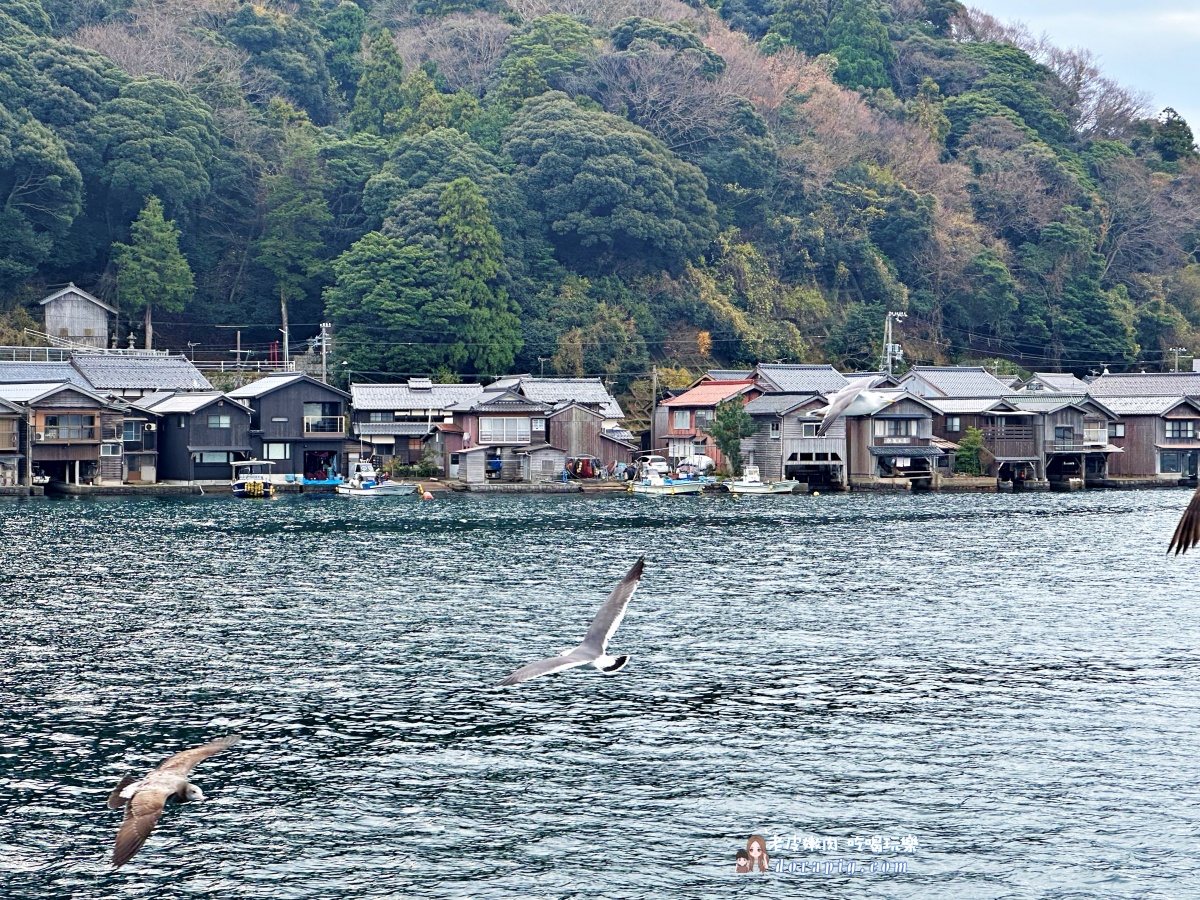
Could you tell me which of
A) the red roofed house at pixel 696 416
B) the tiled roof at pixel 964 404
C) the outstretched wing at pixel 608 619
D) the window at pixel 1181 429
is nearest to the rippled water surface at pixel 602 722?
the outstretched wing at pixel 608 619

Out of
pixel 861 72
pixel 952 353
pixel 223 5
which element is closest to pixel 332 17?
pixel 223 5

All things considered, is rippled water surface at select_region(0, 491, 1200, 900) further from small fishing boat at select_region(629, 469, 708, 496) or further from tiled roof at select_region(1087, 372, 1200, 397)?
tiled roof at select_region(1087, 372, 1200, 397)

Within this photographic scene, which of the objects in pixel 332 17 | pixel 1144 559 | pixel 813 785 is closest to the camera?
pixel 813 785

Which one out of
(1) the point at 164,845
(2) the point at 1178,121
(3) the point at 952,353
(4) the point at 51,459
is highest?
(2) the point at 1178,121

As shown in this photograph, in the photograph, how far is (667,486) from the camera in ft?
196

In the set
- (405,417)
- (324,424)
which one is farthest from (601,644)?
(405,417)

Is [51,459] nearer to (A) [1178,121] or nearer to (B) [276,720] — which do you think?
(B) [276,720]

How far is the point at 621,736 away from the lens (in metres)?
19.2

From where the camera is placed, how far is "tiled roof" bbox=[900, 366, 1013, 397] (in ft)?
215

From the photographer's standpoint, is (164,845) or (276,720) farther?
(276,720)

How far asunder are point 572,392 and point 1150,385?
1138 inches

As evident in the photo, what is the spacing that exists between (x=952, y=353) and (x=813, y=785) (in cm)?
7029

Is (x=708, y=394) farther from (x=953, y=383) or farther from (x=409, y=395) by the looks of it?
(x=409, y=395)

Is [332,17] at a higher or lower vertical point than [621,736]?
higher
